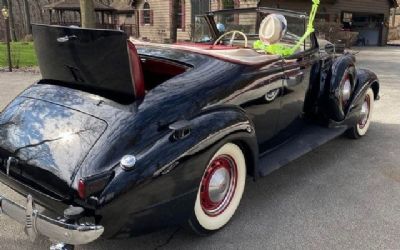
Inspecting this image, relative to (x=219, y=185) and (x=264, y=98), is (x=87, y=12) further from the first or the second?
(x=219, y=185)

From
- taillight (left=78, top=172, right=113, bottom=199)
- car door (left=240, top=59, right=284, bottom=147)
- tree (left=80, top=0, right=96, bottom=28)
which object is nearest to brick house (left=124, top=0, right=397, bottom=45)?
tree (left=80, top=0, right=96, bottom=28)

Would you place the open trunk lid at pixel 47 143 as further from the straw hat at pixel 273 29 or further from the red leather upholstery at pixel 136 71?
the straw hat at pixel 273 29

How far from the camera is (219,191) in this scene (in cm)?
304

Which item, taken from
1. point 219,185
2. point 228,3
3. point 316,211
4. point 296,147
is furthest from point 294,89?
point 228,3

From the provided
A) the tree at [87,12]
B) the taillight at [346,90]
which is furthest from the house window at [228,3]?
the taillight at [346,90]

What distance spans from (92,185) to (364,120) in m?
4.21

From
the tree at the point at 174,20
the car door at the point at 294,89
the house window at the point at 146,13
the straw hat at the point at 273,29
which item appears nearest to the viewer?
the car door at the point at 294,89

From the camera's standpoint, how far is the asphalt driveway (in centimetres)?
290

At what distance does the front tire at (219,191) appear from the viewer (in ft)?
9.35

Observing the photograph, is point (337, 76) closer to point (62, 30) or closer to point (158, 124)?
point (158, 124)

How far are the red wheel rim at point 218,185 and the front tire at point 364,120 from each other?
2625 mm

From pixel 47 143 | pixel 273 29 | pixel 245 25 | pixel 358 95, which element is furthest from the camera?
pixel 245 25

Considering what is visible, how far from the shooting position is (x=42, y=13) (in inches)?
1753

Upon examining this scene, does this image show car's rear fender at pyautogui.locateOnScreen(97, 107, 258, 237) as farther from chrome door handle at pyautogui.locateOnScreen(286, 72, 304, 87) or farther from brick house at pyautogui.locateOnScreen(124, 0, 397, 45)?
brick house at pyautogui.locateOnScreen(124, 0, 397, 45)
